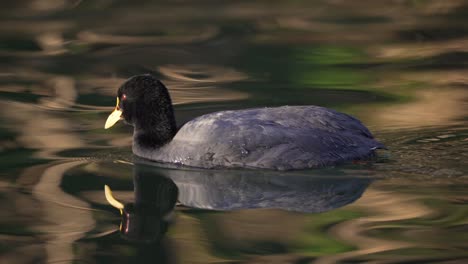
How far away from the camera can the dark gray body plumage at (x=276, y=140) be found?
8727 millimetres

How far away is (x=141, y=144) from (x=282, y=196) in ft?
5.66

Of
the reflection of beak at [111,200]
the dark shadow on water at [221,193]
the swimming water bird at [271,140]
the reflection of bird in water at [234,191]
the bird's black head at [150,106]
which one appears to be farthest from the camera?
the bird's black head at [150,106]

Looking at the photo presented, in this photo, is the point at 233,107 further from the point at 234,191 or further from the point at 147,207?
the point at 147,207

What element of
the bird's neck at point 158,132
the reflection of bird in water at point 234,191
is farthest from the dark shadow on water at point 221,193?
the bird's neck at point 158,132

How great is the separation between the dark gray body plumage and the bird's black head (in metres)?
0.36

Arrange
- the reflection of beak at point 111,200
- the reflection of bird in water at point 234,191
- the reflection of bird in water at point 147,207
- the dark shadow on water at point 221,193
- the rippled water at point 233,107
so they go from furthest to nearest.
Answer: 1. the reflection of beak at point 111,200
2. the reflection of bird in water at point 234,191
3. the dark shadow on water at point 221,193
4. the reflection of bird in water at point 147,207
5. the rippled water at point 233,107

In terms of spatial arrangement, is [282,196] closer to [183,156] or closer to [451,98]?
[183,156]

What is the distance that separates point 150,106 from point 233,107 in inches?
80.9

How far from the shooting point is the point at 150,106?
930 cm

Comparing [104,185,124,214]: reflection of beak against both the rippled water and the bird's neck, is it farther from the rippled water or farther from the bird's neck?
the bird's neck

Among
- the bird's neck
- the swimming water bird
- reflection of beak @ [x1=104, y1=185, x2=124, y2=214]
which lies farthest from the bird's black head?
reflection of beak @ [x1=104, y1=185, x2=124, y2=214]

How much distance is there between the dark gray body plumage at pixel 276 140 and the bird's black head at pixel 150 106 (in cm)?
36

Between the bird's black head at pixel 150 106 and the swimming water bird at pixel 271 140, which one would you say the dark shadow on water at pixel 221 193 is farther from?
the bird's black head at pixel 150 106

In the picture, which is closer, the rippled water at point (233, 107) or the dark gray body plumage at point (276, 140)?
the rippled water at point (233, 107)
